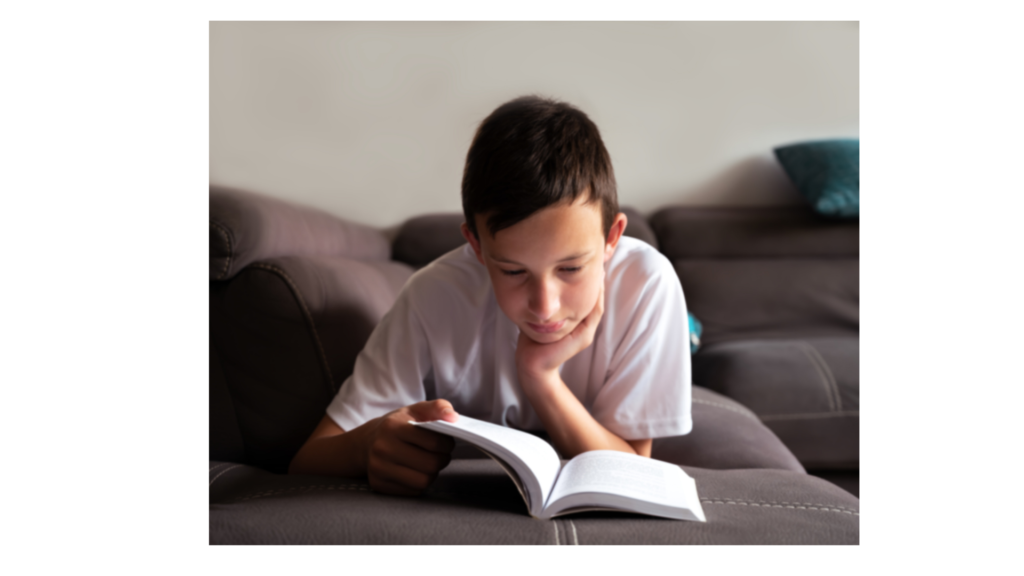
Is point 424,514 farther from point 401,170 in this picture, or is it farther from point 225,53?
point 225,53

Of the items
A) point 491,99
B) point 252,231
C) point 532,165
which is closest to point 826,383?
point 532,165

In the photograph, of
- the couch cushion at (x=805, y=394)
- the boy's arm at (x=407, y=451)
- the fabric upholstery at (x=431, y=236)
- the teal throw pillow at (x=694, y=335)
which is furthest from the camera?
the fabric upholstery at (x=431, y=236)

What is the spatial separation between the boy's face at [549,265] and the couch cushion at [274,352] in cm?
33

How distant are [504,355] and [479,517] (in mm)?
469

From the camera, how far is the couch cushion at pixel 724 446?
3.66 feet

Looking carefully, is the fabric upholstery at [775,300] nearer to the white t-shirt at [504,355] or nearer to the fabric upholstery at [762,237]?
the fabric upholstery at [762,237]

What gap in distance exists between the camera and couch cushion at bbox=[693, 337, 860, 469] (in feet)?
5.13

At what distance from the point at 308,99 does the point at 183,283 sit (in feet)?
6.05

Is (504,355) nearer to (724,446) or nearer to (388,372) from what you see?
(388,372)

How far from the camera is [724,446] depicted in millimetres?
1143

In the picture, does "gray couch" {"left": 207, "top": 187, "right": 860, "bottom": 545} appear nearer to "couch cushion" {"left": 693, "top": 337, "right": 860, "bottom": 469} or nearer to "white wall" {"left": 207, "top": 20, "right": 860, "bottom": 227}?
"couch cushion" {"left": 693, "top": 337, "right": 860, "bottom": 469}

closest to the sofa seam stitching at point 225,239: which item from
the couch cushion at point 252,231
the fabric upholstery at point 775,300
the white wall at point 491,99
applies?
the couch cushion at point 252,231

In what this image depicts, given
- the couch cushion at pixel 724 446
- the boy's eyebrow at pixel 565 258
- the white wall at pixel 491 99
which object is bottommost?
the couch cushion at pixel 724 446
